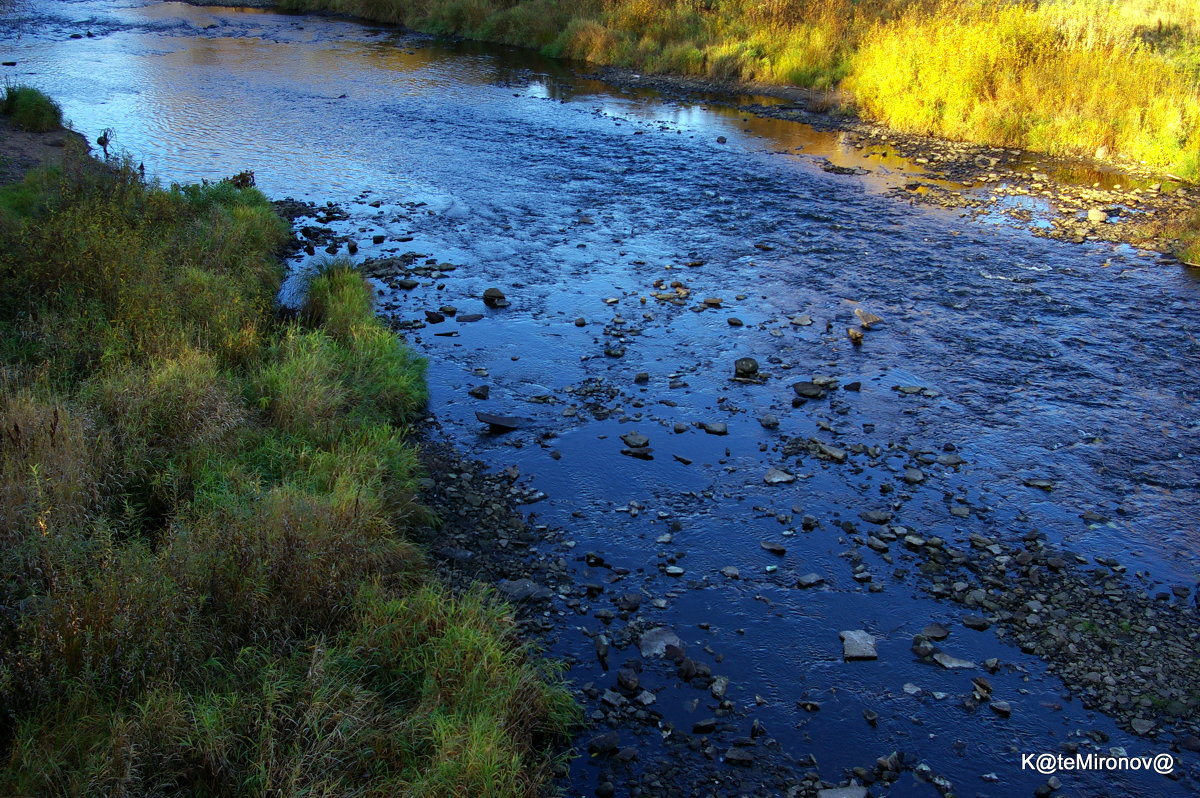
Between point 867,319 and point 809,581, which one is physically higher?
point 867,319

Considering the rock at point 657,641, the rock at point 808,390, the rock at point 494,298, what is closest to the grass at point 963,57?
the rock at point 808,390

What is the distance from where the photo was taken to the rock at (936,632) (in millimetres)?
5223

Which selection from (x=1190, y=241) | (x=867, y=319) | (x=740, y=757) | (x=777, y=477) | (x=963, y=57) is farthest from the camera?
(x=963, y=57)

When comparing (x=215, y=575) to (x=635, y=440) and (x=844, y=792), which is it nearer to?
(x=844, y=792)

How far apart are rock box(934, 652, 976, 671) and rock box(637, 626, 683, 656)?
146 cm

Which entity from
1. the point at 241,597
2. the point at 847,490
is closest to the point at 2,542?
the point at 241,597

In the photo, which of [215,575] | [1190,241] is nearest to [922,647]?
[215,575]

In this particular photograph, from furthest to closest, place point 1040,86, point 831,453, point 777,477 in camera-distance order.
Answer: point 1040,86, point 831,453, point 777,477

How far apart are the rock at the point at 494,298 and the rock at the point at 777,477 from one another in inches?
163

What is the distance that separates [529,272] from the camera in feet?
35.3

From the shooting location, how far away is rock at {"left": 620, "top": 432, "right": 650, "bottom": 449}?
7.15m

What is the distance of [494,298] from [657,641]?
5.60m

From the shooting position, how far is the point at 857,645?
5137mm

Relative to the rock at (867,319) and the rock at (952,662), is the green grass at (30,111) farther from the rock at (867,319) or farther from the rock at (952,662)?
the rock at (952,662)
